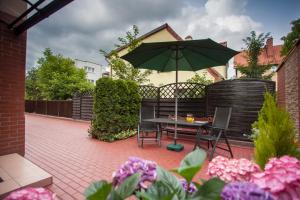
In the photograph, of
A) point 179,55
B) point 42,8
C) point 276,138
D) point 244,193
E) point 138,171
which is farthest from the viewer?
point 179,55

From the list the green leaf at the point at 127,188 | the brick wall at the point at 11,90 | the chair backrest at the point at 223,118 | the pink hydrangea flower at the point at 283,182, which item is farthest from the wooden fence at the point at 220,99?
the brick wall at the point at 11,90

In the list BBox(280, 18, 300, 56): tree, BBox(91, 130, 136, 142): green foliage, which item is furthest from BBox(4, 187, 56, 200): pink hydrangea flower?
BBox(280, 18, 300, 56): tree

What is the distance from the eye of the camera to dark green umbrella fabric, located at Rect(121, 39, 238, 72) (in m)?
4.10

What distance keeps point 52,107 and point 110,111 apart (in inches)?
399

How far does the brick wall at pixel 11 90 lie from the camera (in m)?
3.11

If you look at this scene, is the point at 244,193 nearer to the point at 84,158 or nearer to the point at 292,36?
the point at 84,158

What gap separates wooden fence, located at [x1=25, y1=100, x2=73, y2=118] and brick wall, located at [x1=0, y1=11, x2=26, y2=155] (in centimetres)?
938

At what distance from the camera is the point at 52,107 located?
1416 cm

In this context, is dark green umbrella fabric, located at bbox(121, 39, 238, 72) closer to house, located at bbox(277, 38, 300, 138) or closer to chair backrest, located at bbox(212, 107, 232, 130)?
chair backrest, located at bbox(212, 107, 232, 130)

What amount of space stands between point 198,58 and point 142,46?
1706 millimetres

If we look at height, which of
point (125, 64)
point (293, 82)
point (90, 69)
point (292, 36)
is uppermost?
point (90, 69)

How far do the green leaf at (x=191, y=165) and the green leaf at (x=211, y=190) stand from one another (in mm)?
49

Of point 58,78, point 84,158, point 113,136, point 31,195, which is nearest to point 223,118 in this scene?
point 84,158

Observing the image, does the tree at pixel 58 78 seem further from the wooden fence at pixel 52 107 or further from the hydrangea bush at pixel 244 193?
the hydrangea bush at pixel 244 193
